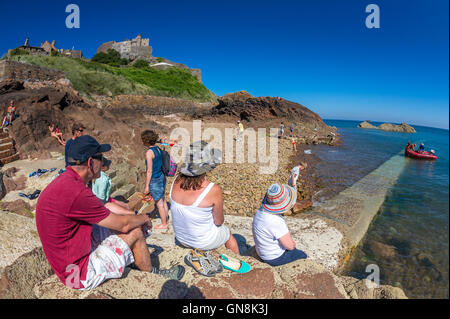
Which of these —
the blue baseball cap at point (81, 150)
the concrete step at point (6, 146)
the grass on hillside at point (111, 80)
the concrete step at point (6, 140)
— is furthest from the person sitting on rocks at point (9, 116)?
the grass on hillside at point (111, 80)

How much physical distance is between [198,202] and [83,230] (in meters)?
1.15

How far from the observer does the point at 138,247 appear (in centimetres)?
248

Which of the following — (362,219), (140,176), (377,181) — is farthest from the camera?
(377,181)

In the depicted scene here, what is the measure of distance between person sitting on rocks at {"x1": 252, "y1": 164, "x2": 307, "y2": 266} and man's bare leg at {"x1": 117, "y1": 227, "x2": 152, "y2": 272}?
143 cm

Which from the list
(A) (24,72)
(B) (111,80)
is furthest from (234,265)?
(B) (111,80)

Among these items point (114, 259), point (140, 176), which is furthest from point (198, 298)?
point (140, 176)

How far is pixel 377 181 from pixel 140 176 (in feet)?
37.2

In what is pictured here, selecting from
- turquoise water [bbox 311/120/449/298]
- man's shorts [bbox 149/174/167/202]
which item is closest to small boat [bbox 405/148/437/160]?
turquoise water [bbox 311/120/449/298]

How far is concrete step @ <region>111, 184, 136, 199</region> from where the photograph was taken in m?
5.52

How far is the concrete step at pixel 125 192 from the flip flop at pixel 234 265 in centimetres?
385

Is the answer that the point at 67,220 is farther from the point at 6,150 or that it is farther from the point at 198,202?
the point at 6,150

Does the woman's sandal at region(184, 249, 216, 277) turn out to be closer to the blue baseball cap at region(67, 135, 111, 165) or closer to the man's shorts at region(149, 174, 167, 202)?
the blue baseball cap at region(67, 135, 111, 165)

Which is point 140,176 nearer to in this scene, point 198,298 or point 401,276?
point 198,298

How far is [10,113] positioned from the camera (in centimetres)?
802
